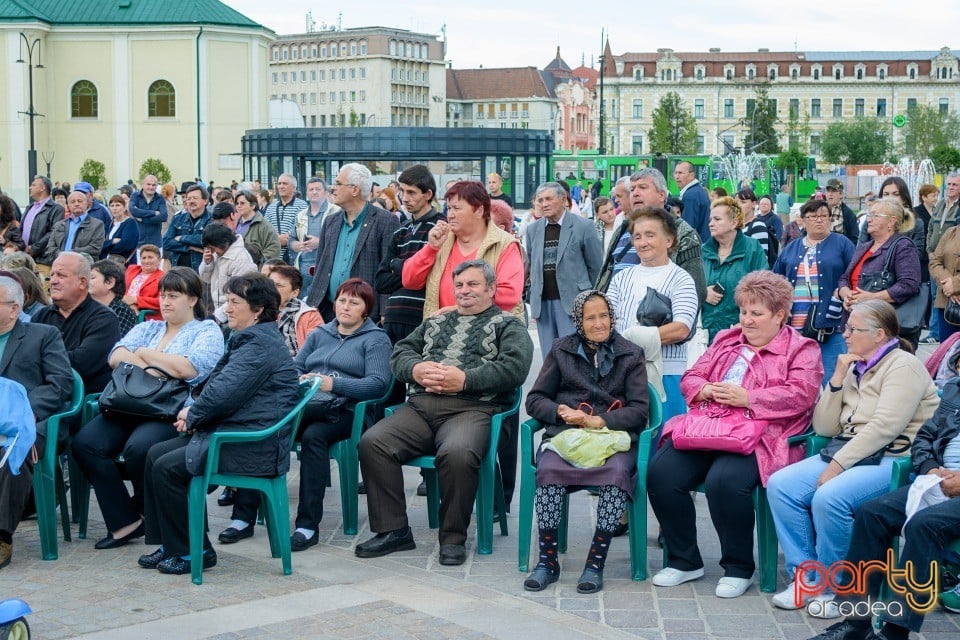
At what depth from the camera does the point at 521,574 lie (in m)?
6.15

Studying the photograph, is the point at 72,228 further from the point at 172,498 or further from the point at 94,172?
the point at 94,172

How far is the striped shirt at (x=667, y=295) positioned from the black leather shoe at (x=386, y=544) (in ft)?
5.39

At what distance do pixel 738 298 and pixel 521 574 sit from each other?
1.74 metres

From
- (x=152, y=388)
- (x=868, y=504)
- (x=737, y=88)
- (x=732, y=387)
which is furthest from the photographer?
(x=737, y=88)

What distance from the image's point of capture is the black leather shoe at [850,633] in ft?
16.3

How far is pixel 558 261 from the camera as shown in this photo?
8.32 meters

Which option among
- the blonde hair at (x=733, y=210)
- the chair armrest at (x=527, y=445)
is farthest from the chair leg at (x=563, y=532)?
the blonde hair at (x=733, y=210)

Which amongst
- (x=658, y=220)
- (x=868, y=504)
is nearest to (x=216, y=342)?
(x=658, y=220)

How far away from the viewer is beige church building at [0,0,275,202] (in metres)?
62.3

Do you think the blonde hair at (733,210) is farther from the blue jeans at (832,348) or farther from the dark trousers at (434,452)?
the dark trousers at (434,452)

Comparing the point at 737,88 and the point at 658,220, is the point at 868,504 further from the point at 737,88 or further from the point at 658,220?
the point at 737,88

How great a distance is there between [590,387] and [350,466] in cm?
152

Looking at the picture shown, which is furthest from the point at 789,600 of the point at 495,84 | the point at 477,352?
the point at 495,84

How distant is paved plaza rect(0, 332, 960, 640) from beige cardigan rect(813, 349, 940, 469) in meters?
0.78
